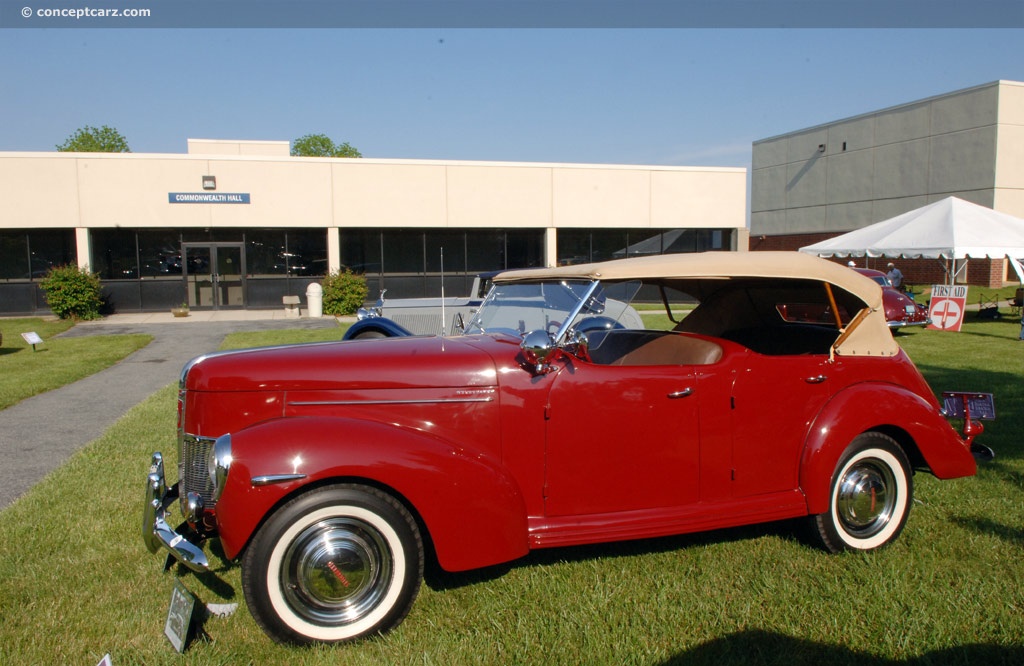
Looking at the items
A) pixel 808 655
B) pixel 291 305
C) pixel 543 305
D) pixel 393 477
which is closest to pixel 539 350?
pixel 393 477

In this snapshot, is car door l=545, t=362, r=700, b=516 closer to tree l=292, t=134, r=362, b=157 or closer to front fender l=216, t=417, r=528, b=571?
front fender l=216, t=417, r=528, b=571

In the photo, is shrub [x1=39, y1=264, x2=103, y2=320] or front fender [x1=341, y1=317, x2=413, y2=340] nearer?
front fender [x1=341, y1=317, x2=413, y2=340]

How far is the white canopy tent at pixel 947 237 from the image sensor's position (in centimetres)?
1673

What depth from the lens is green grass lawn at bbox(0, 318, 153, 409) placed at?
9.77 metres

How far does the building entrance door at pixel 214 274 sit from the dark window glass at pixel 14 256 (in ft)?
14.1

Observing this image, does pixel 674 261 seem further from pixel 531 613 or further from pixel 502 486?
pixel 531 613

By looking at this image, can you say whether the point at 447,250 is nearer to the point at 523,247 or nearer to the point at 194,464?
the point at 523,247

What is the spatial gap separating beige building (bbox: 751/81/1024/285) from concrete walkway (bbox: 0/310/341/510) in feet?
90.6

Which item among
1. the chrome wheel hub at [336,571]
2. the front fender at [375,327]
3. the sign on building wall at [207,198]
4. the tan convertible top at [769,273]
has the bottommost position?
the chrome wheel hub at [336,571]

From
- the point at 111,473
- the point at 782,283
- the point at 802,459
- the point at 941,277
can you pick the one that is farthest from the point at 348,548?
the point at 941,277

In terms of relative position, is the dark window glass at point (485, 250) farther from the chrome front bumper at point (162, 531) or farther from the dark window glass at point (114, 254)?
the chrome front bumper at point (162, 531)

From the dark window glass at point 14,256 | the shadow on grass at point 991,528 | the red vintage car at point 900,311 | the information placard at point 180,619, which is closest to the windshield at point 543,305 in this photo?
the information placard at point 180,619

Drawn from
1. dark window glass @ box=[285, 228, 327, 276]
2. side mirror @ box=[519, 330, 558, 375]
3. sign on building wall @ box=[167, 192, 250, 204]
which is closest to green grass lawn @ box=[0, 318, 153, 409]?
sign on building wall @ box=[167, 192, 250, 204]

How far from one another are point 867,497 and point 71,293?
70.8 feet
